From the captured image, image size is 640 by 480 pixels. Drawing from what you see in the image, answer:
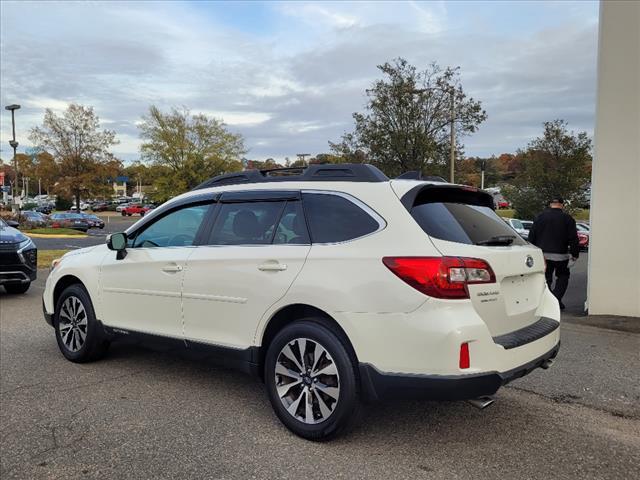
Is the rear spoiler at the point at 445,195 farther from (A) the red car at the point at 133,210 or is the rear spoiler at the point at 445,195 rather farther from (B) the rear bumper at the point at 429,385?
(A) the red car at the point at 133,210

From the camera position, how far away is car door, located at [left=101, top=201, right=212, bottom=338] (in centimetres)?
439

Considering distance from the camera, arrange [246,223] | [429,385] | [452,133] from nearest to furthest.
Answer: [429,385] → [246,223] → [452,133]

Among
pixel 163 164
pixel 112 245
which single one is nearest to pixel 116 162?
pixel 163 164

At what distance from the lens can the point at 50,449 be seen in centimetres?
345

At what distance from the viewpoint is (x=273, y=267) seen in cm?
372

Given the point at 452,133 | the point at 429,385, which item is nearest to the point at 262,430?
the point at 429,385

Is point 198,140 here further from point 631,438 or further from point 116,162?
point 631,438

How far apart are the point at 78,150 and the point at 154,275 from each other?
44918mm

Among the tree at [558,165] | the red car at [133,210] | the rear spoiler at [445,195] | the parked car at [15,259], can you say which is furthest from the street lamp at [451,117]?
the red car at [133,210]

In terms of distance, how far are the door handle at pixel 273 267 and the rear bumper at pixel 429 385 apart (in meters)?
0.85

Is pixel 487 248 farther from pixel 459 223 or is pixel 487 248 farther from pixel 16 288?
pixel 16 288

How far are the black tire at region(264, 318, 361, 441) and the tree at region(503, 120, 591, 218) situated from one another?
32.0 meters

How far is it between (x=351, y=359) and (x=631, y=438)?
6.50 feet

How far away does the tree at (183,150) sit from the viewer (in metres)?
45.7
